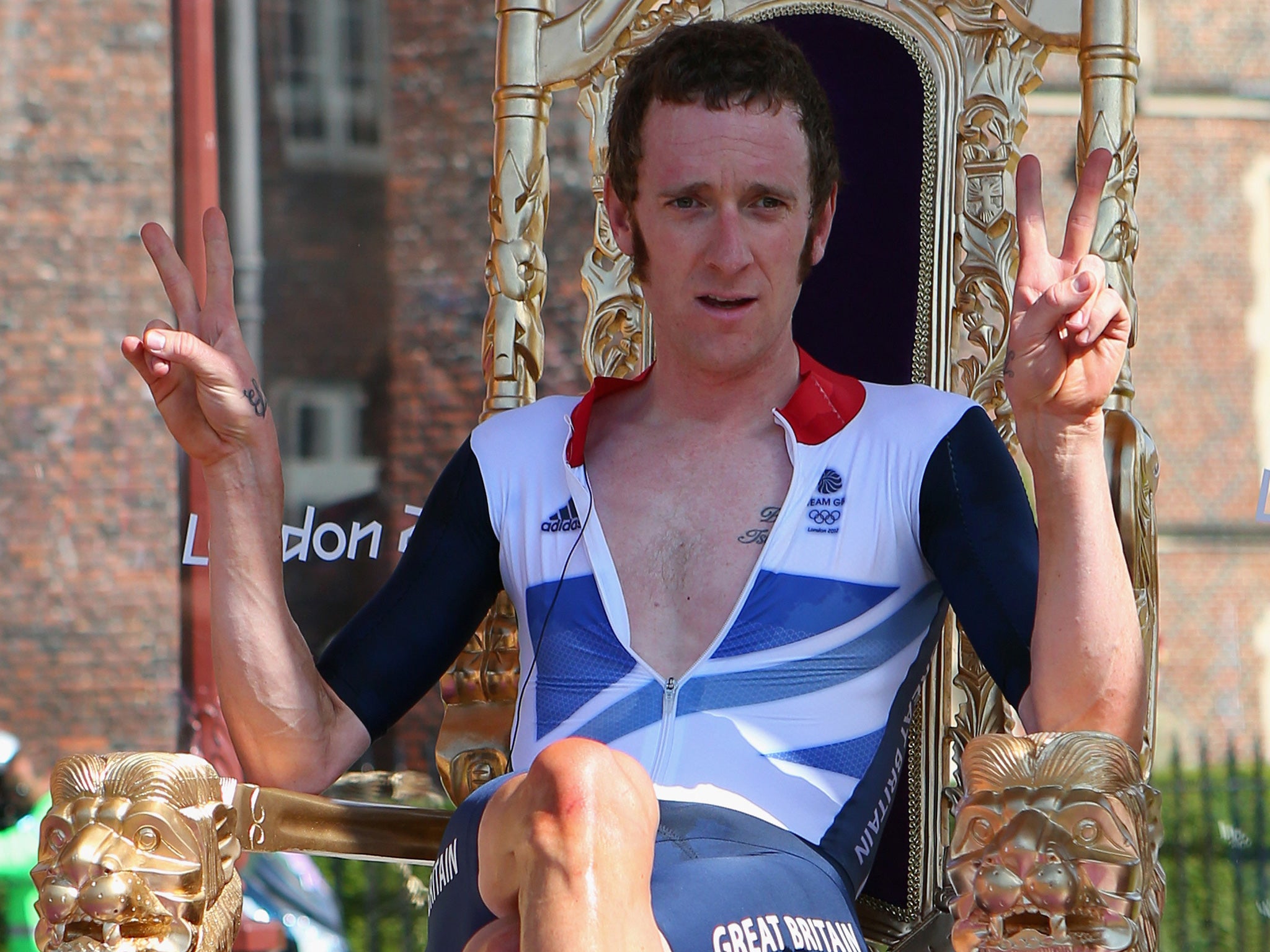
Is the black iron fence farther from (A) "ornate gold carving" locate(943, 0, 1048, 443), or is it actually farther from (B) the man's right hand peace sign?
(B) the man's right hand peace sign

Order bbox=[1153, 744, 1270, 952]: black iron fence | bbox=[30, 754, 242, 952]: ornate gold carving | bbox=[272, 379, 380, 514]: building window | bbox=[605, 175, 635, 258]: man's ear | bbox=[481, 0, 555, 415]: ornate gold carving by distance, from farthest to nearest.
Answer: bbox=[1153, 744, 1270, 952]: black iron fence
bbox=[272, 379, 380, 514]: building window
bbox=[481, 0, 555, 415]: ornate gold carving
bbox=[605, 175, 635, 258]: man's ear
bbox=[30, 754, 242, 952]: ornate gold carving

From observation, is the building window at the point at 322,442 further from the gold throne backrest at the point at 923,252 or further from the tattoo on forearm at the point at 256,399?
the tattoo on forearm at the point at 256,399

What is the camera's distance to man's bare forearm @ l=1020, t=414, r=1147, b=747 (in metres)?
1.36

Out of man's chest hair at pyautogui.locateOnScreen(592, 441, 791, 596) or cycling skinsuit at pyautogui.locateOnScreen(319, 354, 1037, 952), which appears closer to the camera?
cycling skinsuit at pyautogui.locateOnScreen(319, 354, 1037, 952)

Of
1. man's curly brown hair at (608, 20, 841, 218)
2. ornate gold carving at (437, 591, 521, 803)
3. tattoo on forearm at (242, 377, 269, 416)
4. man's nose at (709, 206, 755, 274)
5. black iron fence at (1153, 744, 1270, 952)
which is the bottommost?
black iron fence at (1153, 744, 1270, 952)

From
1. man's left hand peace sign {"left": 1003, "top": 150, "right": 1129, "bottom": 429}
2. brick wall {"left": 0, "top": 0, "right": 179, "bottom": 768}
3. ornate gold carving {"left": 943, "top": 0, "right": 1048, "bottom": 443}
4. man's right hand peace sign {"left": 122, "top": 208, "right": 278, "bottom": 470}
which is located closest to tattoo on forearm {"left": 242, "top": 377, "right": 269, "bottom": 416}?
man's right hand peace sign {"left": 122, "top": 208, "right": 278, "bottom": 470}

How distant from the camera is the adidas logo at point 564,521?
1.72 m

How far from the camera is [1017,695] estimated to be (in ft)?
4.80

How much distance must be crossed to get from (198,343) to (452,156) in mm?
3607

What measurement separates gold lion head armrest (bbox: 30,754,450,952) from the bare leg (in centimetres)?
29

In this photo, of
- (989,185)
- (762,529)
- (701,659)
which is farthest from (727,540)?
(989,185)

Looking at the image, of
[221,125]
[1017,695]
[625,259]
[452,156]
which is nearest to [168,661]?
[221,125]

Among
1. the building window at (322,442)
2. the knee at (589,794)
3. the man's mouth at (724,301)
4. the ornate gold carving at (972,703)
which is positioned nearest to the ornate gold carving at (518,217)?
the man's mouth at (724,301)

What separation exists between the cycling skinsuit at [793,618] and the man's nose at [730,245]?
18 centimetres
